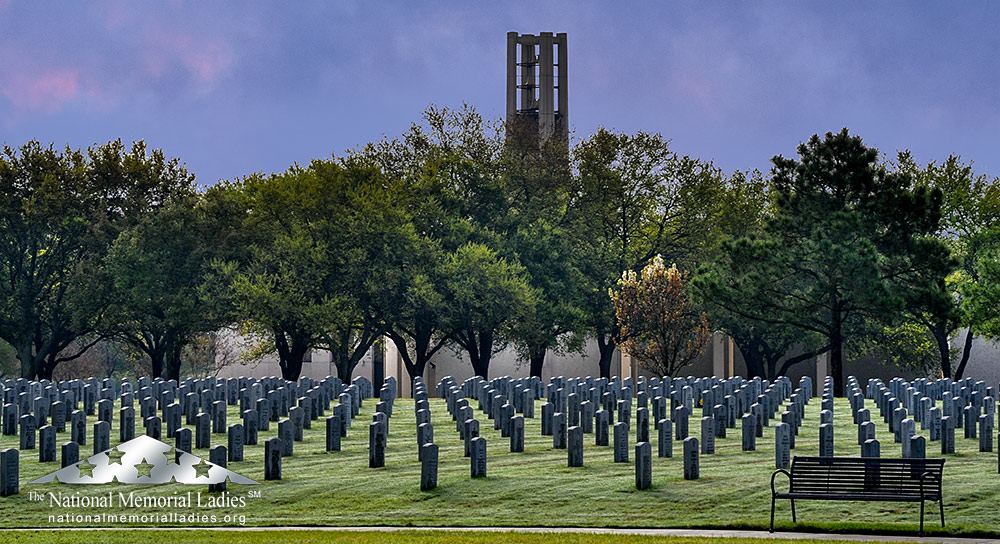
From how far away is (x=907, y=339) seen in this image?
5616 cm

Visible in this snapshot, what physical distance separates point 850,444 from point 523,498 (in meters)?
8.39

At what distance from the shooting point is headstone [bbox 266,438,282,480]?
18.1 metres

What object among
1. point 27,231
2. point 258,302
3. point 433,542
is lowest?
point 433,542

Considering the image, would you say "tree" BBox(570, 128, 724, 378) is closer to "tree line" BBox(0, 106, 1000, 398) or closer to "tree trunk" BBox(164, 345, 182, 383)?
"tree line" BBox(0, 106, 1000, 398)

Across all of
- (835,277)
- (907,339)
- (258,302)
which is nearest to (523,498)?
(835,277)

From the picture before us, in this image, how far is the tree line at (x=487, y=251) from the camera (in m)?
42.9

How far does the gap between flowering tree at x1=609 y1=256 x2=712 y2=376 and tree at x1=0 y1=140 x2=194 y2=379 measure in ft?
65.0

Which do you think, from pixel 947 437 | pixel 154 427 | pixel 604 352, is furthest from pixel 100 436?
pixel 604 352

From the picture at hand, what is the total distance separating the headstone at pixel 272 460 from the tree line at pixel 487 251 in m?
26.7

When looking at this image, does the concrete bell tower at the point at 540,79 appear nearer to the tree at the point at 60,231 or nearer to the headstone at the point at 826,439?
the tree at the point at 60,231

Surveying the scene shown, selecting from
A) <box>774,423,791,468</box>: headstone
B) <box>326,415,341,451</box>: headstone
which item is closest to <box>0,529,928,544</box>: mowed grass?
<box>774,423,791,468</box>: headstone

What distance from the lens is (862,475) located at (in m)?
14.8

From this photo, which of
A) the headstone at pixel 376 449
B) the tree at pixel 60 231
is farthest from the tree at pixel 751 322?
the headstone at pixel 376 449

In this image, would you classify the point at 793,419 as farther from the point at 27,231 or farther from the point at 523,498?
the point at 27,231
